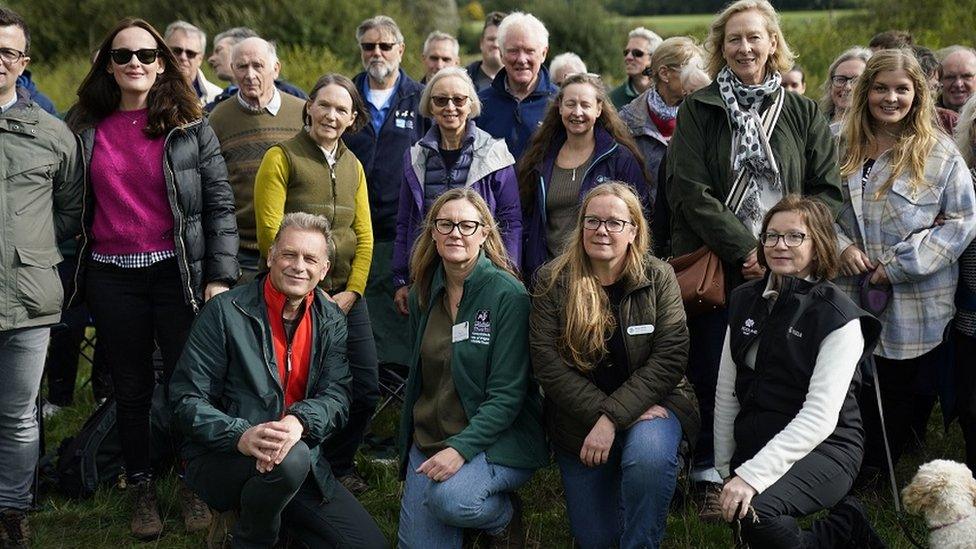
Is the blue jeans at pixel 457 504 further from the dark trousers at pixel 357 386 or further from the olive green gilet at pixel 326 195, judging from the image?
the olive green gilet at pixel 326 195

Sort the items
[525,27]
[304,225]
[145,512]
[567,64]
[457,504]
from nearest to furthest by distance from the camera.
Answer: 1. [457,504]
2. [304,225]
3. [145,512]
4. [525,27]
5. [567,64]

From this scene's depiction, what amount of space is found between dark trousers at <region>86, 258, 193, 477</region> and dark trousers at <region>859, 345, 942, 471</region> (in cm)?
328

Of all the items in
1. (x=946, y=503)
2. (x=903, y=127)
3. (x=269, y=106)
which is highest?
(x=903, y=127)

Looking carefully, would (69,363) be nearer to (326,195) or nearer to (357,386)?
(326,195)

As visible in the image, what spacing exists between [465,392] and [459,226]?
27.8 inches

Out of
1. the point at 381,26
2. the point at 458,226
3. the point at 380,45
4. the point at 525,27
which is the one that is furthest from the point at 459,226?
the point at 381,26

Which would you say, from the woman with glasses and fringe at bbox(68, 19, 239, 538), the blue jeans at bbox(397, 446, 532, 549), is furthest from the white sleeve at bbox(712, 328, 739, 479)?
the woman with glasses and fringe at bbox(68, 19, 239, 538)

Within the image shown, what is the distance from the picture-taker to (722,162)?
16.2 feet

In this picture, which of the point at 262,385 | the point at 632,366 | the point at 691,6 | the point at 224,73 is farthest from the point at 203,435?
the point at 691,6

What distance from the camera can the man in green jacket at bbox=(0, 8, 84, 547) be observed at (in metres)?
4.57

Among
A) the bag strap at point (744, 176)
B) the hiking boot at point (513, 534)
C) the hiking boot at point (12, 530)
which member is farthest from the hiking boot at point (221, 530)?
the bag strap at point (744, 176)

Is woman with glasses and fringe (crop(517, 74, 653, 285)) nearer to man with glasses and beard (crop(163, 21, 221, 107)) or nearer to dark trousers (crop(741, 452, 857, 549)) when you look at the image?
dark trousers (crop(741, 452, 857, 549))

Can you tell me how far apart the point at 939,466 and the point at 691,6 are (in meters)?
29.4

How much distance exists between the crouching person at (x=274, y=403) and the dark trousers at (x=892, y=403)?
8.04 ft
